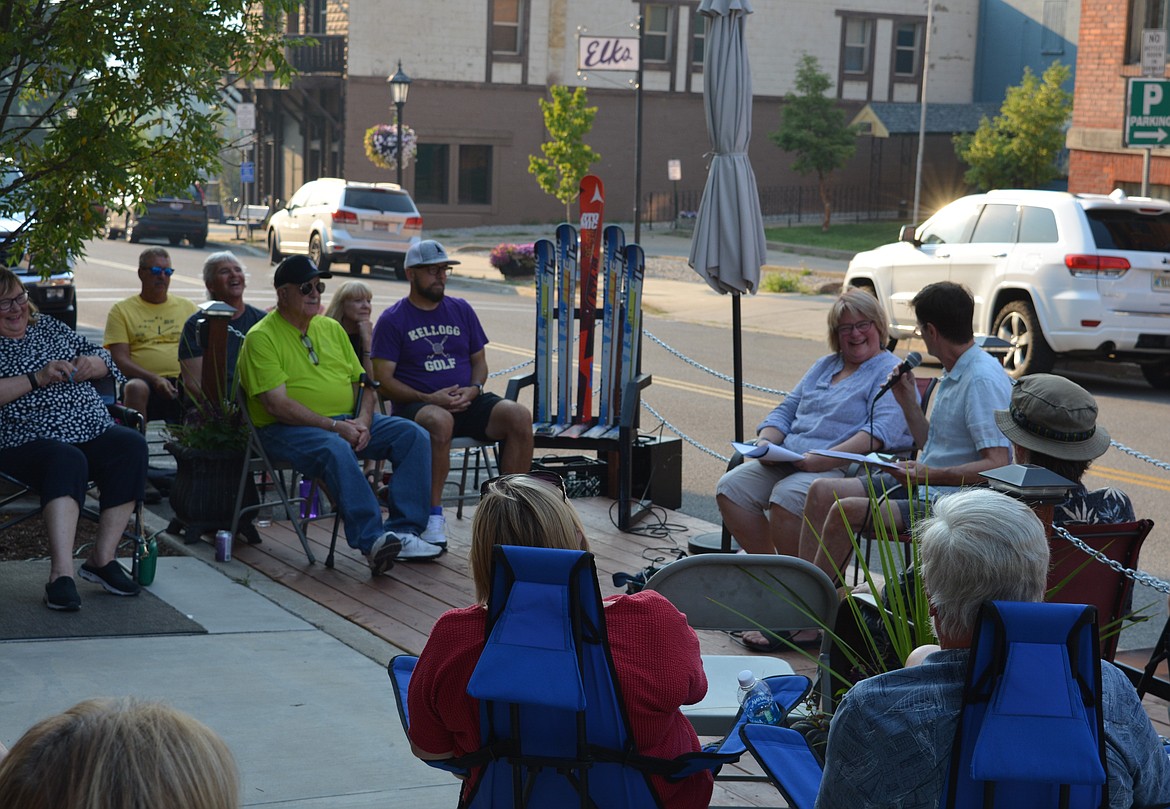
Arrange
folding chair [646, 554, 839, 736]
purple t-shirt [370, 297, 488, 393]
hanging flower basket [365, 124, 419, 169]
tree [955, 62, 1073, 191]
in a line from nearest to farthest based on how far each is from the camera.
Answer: folding chair [646, 554, 839, 736] → purple t-shirt [370, 297, 488, 393] → tree [955, 62, 1073, 191] → hanging flower basket [365, 124, 419, 169]

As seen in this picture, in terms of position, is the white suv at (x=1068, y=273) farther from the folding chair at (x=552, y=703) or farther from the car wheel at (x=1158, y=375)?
the folding chair at (x=552, y=703)

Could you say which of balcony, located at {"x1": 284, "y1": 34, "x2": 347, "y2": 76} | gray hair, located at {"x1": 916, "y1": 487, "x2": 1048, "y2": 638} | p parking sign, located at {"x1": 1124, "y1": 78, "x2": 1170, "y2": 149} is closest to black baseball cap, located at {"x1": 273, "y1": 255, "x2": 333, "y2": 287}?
gray hair, located at {"x1": 916, "y1": 487, "x2": 1048, "y2": 638}

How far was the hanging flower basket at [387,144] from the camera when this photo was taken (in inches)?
1435

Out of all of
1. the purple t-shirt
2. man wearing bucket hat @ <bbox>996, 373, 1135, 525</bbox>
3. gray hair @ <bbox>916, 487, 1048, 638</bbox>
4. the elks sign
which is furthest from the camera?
the elks sign

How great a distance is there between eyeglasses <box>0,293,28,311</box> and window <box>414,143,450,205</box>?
1426 inches

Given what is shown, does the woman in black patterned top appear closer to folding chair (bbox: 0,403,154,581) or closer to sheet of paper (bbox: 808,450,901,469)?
folding chair (bbox: 0,403,154,581)

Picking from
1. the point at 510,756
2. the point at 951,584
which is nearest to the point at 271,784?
the point at 510,756

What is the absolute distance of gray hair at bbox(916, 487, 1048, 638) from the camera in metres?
2.74

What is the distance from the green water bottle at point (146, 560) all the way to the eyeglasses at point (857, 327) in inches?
129

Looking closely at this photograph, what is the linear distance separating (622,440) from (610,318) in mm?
853

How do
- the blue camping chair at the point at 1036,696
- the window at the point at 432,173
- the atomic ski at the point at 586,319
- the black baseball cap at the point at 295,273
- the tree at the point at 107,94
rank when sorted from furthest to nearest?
1. the window at the point at 432,173
2. the atomic ski at the point at 586,319
3. the black baseball cap at the point at 295,273
4. the tree at the point at 107,94
5. the blue camping chair at the point at 1036,696

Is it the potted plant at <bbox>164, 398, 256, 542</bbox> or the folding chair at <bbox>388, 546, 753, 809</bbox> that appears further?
the potted plant at <bbox>164, 398, 256, 542</bbox>

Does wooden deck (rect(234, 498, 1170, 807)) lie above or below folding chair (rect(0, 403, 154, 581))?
below

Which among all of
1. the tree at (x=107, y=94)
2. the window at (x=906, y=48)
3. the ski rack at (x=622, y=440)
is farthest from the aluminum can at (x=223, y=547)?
the window at (x=906, y=48)
